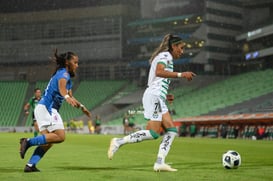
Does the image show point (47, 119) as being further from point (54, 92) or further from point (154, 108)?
point (154, 108)

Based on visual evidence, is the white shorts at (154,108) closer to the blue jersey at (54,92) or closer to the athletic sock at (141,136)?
the athletic sock at (141,136)

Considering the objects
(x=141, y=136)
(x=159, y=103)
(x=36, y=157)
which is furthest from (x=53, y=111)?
(x=159, y=103)

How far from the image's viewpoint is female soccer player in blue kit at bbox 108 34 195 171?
359 inches

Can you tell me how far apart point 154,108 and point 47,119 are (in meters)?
1.95

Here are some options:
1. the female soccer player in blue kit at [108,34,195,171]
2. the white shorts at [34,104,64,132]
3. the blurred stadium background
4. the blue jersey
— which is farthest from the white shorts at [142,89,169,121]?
the blurred stadium background

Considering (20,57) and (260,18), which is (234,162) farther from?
(20,57)

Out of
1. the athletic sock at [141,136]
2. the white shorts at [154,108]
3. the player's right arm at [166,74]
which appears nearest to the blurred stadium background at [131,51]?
the athletic sock at [141,136]

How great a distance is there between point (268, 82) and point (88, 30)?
113ft

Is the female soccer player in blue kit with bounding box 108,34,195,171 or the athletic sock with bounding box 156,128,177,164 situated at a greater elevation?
the female soccer player in blue kit with bounding box 108,34,195,171

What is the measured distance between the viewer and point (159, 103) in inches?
360

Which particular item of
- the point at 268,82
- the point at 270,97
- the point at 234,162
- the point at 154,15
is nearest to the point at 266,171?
the point at 234,162

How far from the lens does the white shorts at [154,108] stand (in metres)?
9.11

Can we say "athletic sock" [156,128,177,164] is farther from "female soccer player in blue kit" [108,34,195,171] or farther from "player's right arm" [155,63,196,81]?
"player's right arm" [155,63,196,81]

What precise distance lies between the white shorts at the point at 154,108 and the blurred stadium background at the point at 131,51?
110 ft
